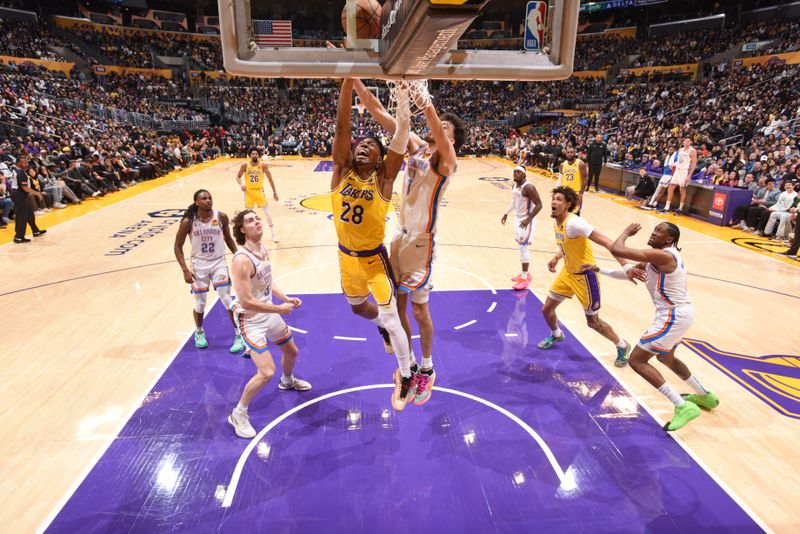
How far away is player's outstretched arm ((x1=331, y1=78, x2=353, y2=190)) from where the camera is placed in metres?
3.36

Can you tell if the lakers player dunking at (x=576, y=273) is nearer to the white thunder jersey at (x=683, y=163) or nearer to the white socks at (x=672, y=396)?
the white socks at (x=672, y=396)

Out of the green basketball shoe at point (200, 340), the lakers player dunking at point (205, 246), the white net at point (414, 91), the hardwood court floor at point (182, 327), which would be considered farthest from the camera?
the green basketball shoe at point (200, 340)

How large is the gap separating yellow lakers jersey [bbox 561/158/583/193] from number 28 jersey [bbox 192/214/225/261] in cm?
728

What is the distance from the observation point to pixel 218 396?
4.74 metres

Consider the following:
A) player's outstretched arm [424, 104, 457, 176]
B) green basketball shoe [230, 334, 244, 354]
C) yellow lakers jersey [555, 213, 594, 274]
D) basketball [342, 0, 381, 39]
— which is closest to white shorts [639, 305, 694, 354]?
yellow lakers jersey [555, 213, 594, 274]

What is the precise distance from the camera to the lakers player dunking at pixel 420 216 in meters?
3.78

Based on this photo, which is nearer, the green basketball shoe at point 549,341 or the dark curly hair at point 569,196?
the dark curly hair at point 569,196

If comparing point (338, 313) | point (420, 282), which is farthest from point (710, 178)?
point (420, 282)

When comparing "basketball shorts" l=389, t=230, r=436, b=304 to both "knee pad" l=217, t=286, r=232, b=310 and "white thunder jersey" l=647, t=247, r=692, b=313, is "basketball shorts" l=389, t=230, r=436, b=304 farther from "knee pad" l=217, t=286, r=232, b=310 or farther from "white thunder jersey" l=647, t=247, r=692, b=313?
"knee pad" l=217, t=286, r=232, b=310

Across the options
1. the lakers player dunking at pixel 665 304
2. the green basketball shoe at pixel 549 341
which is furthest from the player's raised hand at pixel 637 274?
→ the green basketball shoe at pixel 549 341

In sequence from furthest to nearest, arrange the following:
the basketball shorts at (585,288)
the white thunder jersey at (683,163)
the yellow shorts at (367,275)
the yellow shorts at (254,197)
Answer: the white thunder jersey at (683,163) < the yellow shorts at (254,197) < the basketball shorts at (585,288) < the yellow shorts at (367,275)

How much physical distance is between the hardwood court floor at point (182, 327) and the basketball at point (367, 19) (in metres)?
3.85

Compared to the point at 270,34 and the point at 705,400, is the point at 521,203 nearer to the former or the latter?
the point at 705,400

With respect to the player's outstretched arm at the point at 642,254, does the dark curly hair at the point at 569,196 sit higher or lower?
higher
